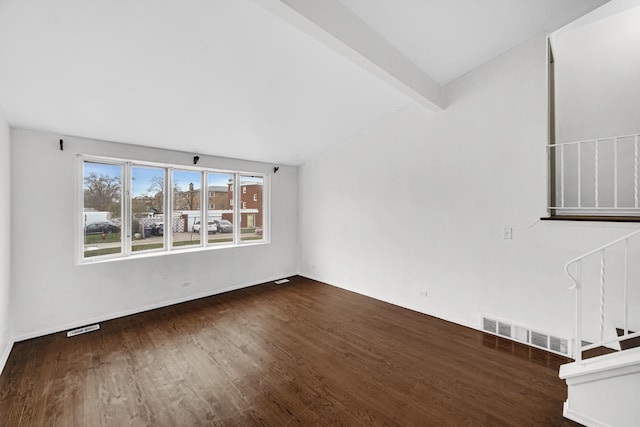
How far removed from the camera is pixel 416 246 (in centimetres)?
360

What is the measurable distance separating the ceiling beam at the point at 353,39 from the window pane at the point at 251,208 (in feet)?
10.5

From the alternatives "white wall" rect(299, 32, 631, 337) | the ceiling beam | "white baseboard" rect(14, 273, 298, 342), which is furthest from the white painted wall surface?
"white baseboard" rect(14, 273, 298, 342)

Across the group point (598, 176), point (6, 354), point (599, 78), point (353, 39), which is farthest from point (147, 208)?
point (599, 78)

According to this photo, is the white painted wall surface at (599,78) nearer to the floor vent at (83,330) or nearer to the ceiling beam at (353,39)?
the ceiling beam at (353,39)

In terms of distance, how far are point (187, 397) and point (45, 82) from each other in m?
2.78

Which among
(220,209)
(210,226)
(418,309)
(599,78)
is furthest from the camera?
(220,209)

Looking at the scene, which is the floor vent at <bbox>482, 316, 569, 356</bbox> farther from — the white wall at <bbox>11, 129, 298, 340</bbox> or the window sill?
the white wall at <bbox>11, 129, 298, 340</bbox>

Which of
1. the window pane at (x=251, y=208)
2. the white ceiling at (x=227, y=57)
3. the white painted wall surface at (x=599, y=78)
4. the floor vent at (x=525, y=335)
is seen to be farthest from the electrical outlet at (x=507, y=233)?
the window pane at (x=251, y=208)

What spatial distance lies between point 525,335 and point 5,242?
530cm

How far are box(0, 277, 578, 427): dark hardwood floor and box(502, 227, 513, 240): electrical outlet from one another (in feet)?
3.62

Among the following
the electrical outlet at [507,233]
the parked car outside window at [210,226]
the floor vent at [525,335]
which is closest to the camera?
the floor vent at [525,335]

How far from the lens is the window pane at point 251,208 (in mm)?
4898

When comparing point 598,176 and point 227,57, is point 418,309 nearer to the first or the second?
point 598,176

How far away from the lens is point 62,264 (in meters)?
3.05
